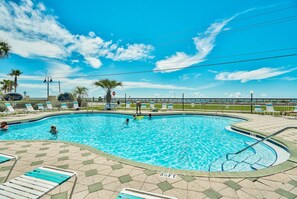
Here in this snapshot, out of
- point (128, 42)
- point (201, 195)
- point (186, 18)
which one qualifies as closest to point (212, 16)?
point (186, 18)

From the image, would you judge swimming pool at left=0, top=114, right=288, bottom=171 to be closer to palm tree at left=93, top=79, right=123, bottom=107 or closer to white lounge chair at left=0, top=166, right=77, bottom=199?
white lounge chair at left=0, top=166, right=77, bottom=199

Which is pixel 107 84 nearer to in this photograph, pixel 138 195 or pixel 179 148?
pixel 179 148

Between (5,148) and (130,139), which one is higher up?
(5,148)

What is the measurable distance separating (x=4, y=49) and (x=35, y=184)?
70.9 feet

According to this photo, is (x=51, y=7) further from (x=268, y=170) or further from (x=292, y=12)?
(x=292, y=12)

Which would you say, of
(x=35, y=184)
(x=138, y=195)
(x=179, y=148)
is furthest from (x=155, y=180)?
(x=179, y=148)

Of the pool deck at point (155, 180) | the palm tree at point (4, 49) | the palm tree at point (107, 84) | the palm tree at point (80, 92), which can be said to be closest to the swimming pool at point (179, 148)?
the pool deck at point (155, 180)

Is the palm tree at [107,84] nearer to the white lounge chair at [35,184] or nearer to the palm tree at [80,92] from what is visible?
the palm tree at [80,92]

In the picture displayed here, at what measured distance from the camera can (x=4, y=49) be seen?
1628 cm

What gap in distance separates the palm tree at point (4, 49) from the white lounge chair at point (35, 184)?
21.2 metres

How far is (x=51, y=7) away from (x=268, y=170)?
15492 millimetres

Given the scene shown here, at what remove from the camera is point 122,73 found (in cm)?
2298

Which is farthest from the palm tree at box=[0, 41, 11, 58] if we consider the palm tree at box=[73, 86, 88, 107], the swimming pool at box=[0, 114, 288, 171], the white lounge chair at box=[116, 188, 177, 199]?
the white lounge chair at box=[116, 188, 177, 199]

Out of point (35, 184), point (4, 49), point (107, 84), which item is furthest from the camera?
point (107, 84)
